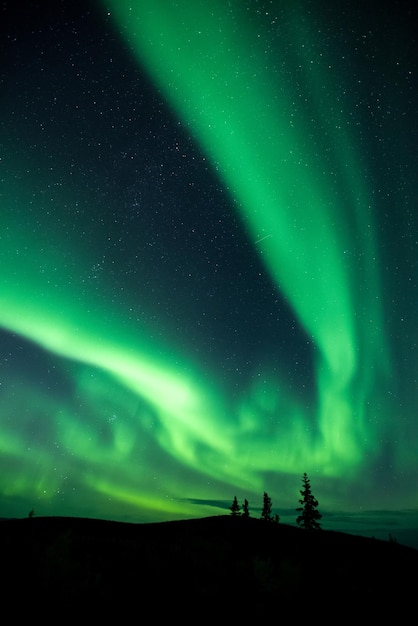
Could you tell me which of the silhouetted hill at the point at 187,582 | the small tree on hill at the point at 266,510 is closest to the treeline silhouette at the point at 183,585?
the silhouetted hill at the point at 187,582

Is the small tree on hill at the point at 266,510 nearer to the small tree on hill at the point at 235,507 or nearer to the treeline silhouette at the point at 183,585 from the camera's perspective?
the small tree on hill at the point at 235,507

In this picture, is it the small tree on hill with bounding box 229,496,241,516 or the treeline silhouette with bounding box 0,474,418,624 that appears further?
the small tree on hill with bounding box 229,496,241,516

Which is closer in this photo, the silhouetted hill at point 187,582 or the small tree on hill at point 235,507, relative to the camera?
the silhouetted hill at point 187,582

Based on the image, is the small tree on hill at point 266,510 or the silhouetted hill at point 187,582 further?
the small tree on hill at point 266,510

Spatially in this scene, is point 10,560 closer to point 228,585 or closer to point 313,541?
point 228,585

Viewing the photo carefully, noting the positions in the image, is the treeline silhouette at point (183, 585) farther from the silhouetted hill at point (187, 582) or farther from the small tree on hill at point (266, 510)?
the small tree on hill at point (266, 510)

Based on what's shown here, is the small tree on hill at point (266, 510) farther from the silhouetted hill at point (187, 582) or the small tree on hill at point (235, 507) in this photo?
the silhouetted hill at point (187, 582)

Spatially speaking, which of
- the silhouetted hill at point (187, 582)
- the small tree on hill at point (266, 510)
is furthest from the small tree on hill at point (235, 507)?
the silhouetted hill at point (187, 582)

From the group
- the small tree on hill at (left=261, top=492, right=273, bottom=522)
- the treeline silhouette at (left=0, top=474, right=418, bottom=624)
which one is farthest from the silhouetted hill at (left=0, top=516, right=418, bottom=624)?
the small tree on hill at (left=261, top=492, right=273, bottom=522)

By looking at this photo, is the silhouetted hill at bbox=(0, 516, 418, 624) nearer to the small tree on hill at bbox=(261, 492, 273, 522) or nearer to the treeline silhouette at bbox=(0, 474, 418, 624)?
the treeline silhouette at bbox=(0, 474, 418, 624)

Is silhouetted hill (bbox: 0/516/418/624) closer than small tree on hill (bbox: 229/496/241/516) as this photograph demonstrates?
Yes

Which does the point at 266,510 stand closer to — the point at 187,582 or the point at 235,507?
the point at 235,507

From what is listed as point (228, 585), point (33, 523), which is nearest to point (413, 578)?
point (228, 585)

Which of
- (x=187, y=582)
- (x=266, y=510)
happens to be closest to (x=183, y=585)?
(x=187, y=582)
